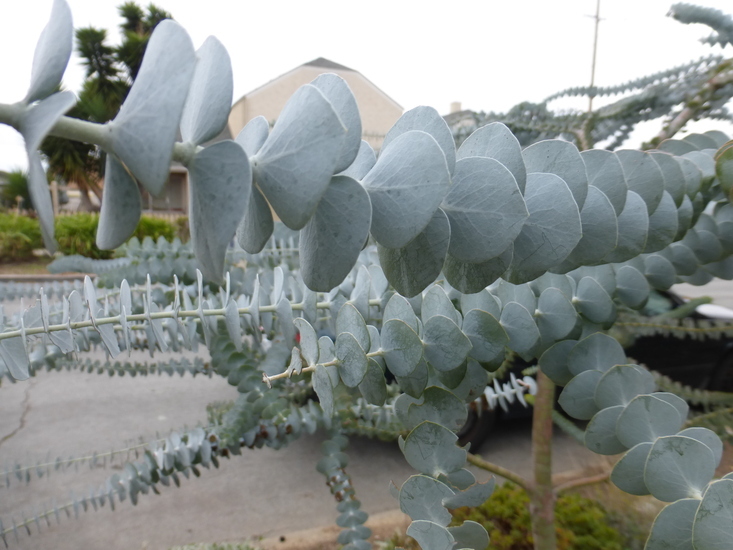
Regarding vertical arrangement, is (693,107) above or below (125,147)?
above

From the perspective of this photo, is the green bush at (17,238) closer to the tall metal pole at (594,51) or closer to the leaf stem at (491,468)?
the tall metal pole at (594,51)

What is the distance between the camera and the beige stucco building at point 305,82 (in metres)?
13.2

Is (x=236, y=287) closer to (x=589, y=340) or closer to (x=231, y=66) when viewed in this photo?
(x=589, y=340)

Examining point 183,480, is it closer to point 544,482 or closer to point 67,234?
point 544,482

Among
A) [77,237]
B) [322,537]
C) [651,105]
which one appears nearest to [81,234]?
[77,237]

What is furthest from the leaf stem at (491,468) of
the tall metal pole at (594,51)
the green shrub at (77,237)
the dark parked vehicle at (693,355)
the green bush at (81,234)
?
the green shrub at (77,237)

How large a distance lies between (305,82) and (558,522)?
13845 mm

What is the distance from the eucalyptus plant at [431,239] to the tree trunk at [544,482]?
386mm

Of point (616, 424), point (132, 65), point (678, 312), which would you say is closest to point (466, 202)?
point (616, 424)

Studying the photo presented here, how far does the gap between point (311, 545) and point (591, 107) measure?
2.13 m

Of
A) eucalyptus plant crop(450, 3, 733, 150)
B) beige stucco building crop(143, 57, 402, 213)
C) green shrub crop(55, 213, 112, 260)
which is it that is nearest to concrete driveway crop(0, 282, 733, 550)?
eucalyptus plant crop(450, 3, 733, 150)

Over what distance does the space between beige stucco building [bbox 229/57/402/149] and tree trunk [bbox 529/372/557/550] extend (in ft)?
39.9

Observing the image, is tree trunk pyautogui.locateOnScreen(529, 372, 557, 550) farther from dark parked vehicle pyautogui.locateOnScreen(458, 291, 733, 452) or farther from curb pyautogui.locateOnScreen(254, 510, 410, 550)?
dark parked vehicle pyautogui.locateOnScreen(458, 291, 733, 452)

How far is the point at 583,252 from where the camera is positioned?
14.8 inches
